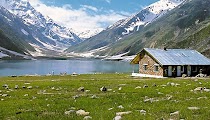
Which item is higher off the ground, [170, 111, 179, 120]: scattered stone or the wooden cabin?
the wooden cabin

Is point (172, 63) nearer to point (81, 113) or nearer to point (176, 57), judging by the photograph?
point (176, 57)

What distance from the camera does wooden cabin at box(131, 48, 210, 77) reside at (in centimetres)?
7894

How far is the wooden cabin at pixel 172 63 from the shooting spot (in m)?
78.9

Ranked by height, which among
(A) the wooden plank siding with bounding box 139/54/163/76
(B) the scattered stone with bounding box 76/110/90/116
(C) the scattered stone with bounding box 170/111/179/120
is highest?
(A) the wooden plank siding with bounding box 139/54/163/76

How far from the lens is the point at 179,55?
84125 millimetres

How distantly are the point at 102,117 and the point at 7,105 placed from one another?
8762 mm

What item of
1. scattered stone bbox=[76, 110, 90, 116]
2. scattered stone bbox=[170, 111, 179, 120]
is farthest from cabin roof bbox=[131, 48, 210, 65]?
scattered stone bbox=[170, 111, 179, 120]

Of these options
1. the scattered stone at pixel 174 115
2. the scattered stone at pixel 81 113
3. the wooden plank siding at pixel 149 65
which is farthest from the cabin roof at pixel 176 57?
the scattered stone at pixel 174 115

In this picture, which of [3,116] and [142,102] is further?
[142,102]

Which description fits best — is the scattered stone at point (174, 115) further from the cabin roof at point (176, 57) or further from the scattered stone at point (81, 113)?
the cabin roof at point (176, 57)

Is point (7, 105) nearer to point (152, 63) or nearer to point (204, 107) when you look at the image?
point (204, 107)

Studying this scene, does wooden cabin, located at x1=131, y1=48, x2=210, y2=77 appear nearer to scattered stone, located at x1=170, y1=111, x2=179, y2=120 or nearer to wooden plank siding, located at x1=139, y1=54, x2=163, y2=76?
wooden plank siding, located at x1=139, y1=54, x2=163, y2=76

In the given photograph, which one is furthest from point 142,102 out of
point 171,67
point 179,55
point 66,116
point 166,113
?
point 179,55

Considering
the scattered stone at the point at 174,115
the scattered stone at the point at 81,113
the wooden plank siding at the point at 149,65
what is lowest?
the scattered stone at the point at 81,113
